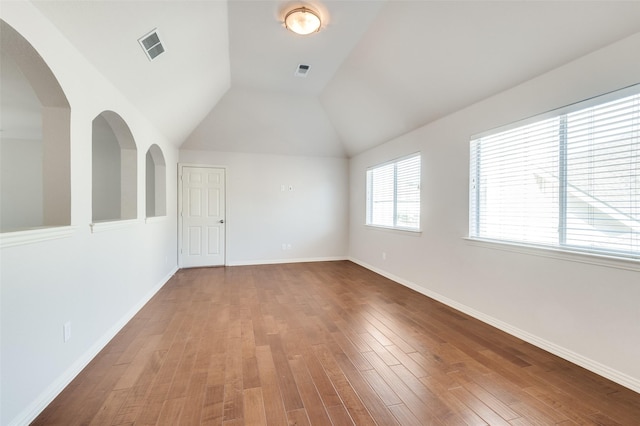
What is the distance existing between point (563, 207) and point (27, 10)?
3858 mm

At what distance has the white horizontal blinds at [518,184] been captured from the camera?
2420 millimetres

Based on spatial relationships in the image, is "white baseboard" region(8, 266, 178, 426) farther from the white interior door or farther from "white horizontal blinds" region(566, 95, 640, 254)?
"white horizontal blinds" region(566, 95, 640, 254)

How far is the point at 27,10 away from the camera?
1.51 meters

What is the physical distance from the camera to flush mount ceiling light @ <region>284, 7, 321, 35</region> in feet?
8.46

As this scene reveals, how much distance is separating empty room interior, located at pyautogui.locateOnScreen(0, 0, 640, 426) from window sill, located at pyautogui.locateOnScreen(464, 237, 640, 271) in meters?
0.02

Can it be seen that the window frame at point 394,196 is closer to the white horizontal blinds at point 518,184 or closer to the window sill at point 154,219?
the white horizontal blinds at point 518,184

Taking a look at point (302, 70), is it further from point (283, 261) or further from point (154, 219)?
point (283, 261)

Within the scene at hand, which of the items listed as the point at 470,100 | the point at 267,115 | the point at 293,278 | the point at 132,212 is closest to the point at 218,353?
the point at 132,212

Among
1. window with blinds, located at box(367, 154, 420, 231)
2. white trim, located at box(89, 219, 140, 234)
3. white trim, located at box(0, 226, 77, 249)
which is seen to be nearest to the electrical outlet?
white trim, located at box(0, 226, 77, 249)

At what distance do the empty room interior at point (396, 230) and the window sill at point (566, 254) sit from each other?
0.05 ft

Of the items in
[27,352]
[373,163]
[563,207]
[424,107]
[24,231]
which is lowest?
[27,352]

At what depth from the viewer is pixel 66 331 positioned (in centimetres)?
187

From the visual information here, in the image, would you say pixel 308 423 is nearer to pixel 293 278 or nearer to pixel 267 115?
pixel 293 278

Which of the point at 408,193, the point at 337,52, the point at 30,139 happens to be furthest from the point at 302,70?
the point at 30,139
